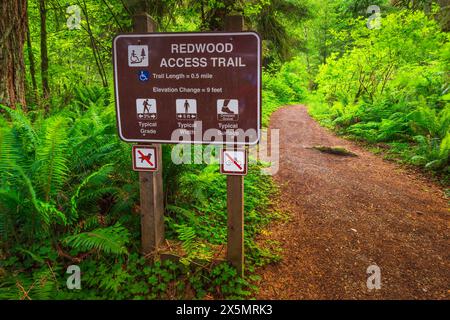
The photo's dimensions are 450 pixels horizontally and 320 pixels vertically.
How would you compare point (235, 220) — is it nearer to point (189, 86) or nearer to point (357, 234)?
point (189, 86)

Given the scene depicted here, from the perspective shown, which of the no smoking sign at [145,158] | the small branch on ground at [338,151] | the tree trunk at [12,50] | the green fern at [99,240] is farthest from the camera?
the small branch on ground at [338,151]

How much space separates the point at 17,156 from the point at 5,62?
2.28 metres

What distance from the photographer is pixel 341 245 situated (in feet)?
12.0

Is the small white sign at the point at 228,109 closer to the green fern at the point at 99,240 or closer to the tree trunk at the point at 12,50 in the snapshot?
the green fern at the point at 99,240

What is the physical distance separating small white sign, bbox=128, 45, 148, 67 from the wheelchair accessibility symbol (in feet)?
0.20

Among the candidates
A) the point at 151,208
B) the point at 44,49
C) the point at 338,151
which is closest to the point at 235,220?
the point at 151,208

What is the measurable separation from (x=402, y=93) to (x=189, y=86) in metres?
9.72

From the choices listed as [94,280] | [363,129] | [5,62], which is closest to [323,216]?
[94,280]

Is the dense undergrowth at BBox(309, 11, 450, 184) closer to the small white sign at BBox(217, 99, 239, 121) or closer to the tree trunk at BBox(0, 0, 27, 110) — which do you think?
the small white sign at BBox(217, 99, 239, 121)

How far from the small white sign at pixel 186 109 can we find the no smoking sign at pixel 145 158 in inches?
17.6

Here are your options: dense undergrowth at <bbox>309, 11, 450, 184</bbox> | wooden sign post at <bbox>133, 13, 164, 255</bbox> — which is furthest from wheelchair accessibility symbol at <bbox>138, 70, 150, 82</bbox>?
dense undergrowth at <bbox>309, 11, 450, 184</bbox>

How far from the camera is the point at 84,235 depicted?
2.71 m

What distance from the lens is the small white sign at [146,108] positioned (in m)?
2.80

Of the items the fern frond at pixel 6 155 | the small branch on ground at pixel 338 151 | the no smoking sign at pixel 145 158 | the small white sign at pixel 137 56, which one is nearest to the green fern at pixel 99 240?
the no smoking sign at pixel 145 158
